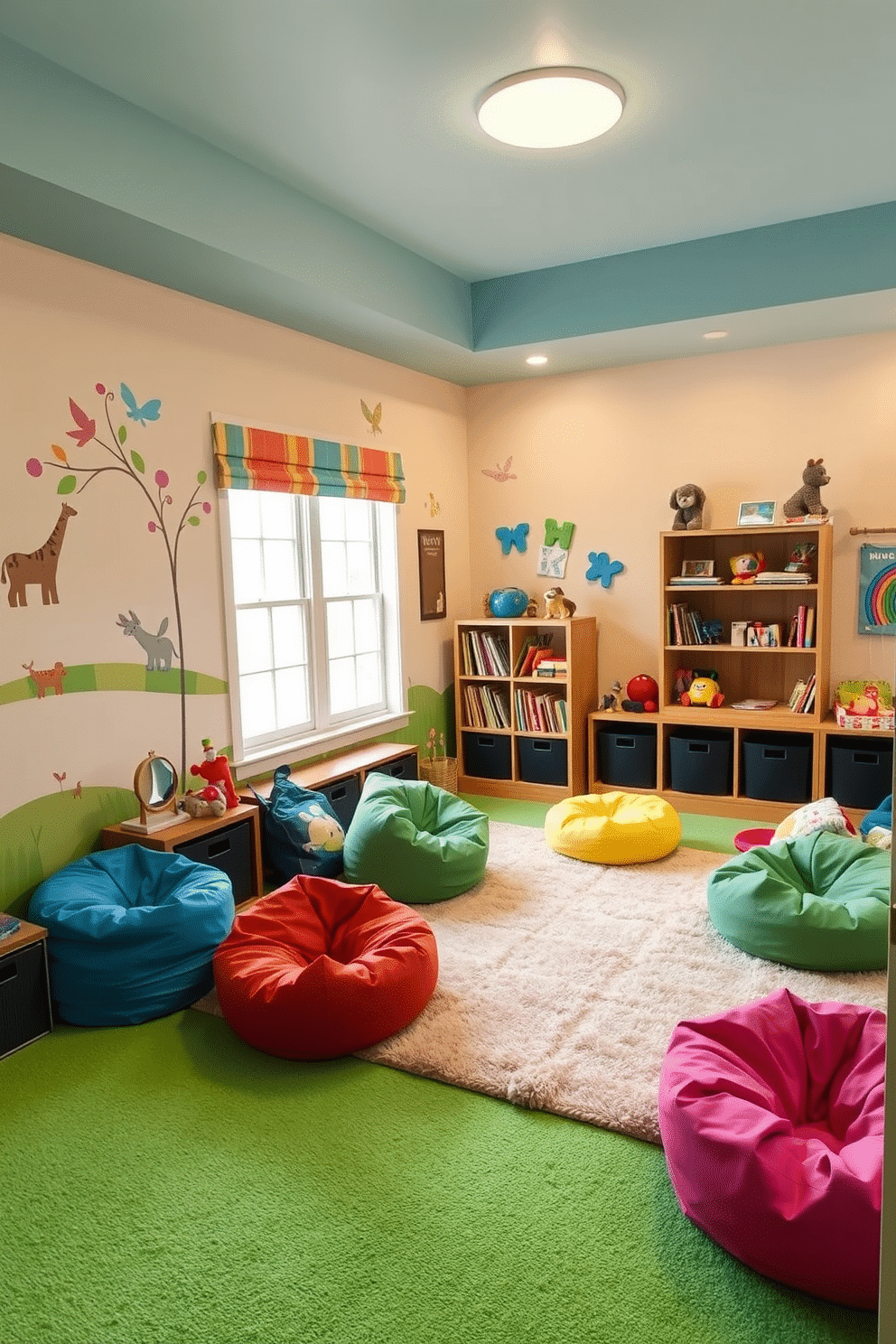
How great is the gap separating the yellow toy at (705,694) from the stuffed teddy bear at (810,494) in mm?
1024

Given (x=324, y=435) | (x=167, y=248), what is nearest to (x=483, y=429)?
(x=324, y=435)

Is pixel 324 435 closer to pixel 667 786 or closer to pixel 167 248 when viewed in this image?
pixel 167 248

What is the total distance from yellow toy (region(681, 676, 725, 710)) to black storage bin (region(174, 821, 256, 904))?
2736 millimetres

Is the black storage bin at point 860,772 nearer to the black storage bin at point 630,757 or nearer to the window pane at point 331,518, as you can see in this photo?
the black storage bin at point 630,757

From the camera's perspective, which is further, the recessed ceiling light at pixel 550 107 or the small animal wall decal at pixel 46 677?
the small animal wall decal at pixel 46 677

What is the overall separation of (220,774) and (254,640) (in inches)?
31.8

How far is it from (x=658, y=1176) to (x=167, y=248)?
3322 millimetres

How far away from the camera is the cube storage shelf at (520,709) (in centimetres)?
539

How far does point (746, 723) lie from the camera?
491 centimetres

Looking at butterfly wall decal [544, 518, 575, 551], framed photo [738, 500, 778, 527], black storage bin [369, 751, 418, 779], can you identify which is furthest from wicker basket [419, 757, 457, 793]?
framed photo [738, 500, 778, 527]

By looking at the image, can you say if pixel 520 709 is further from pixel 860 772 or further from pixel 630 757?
pixel 860 772

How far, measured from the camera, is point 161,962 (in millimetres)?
2898

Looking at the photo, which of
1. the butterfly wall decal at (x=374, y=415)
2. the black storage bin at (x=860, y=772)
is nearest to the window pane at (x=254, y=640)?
the butterfly wall decal at (x=374, y=415)

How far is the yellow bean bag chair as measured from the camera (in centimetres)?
421
